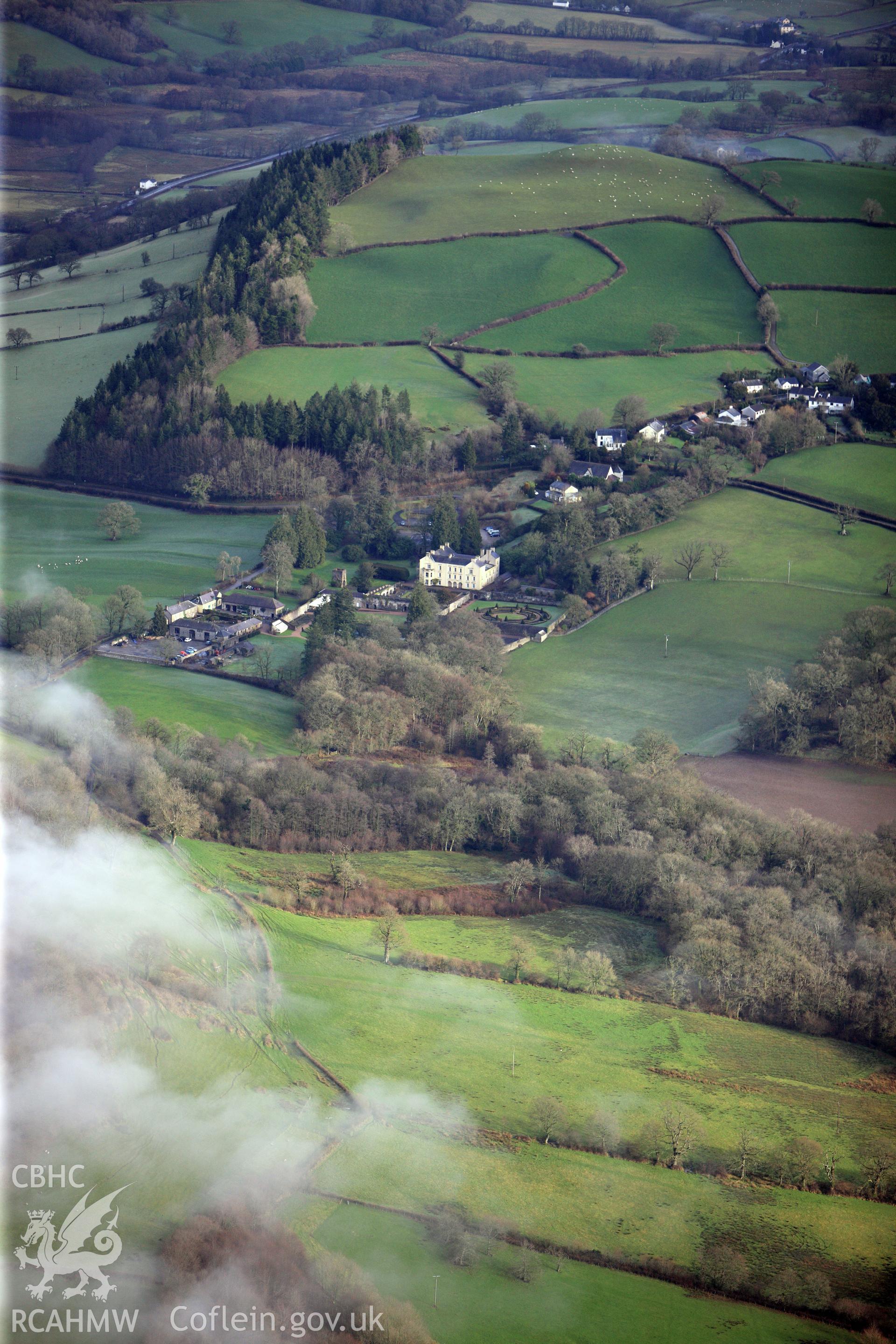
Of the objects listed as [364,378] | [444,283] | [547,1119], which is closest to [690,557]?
[364,378]

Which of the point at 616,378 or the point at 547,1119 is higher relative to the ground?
the point at 616,378

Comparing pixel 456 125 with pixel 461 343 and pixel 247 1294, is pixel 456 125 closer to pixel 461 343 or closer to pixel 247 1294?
pixel 461 343

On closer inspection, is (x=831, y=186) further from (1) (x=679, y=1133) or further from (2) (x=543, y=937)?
(1) (x=679, y=1133)

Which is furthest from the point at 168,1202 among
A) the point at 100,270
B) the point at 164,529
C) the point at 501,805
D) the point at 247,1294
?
the point at 100,270

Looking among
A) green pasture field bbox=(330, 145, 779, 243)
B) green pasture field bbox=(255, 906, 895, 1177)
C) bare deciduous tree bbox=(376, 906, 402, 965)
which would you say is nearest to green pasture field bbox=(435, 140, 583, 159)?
green pasture field bbox=(330, 145, 779, 243)

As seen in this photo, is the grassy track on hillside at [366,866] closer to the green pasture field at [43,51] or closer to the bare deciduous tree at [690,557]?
the bare deciduous tree at [690,557]
